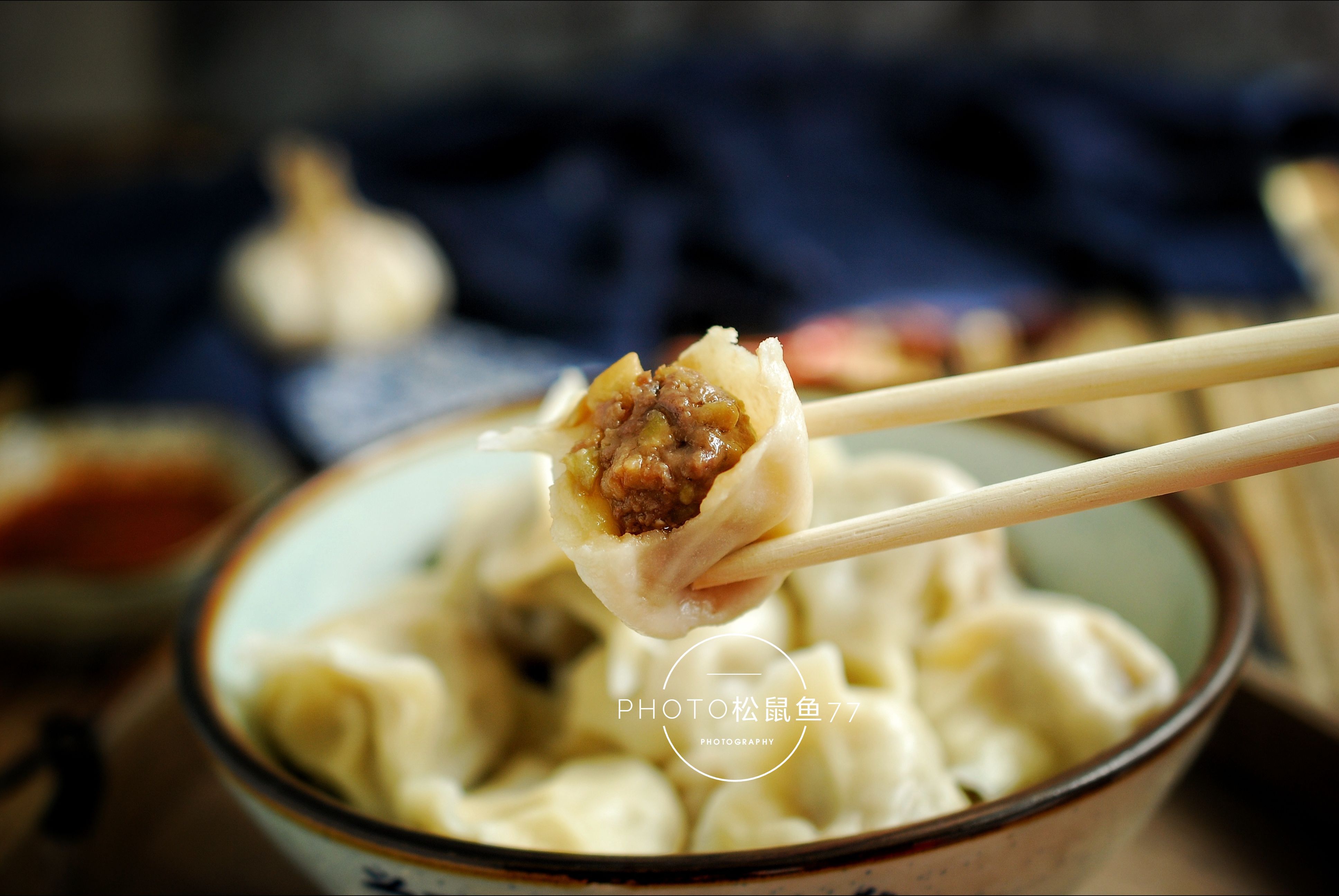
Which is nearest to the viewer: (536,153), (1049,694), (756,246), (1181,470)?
(1181,470)

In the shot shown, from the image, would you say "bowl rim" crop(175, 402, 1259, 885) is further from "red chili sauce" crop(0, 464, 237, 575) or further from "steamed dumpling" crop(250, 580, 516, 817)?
"red chili sauce" crop(0, 464, 237, 575)

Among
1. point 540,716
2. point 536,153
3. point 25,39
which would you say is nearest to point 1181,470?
point 540,716

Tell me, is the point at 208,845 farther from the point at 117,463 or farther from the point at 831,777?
the point at 117,463

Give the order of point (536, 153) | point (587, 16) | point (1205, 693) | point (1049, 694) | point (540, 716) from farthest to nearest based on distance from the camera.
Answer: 1. point (587, 16)
2. point (536, 153)
3. point (540, 716)
4. point (1049, 694)
5. point (1205, 693)

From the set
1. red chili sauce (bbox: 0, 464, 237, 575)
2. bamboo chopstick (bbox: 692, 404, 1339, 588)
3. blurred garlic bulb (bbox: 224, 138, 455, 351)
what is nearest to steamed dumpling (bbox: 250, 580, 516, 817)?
bamboo chopstick (bbox: 692, 404, 1339, 588)

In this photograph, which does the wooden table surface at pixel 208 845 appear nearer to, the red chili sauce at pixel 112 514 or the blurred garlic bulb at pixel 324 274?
the red chili sauce at pixel 112 514

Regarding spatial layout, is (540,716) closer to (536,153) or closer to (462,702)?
(462,702)
